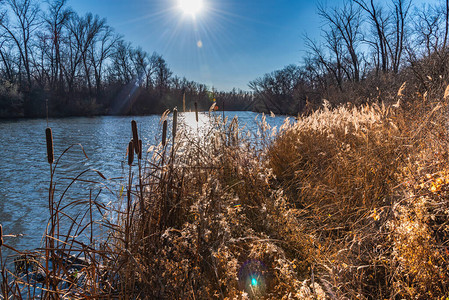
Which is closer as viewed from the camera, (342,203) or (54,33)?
(342,203)

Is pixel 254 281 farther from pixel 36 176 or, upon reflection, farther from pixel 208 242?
pixel 36 176

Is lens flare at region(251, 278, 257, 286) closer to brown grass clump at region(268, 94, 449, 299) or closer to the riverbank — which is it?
the riverbank

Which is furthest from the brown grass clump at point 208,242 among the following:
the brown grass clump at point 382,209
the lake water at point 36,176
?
the lake water at point 36,176

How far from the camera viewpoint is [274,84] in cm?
6100

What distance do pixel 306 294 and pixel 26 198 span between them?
566cm

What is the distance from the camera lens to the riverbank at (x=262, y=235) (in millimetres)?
1502

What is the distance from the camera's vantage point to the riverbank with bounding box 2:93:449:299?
4.93 feet

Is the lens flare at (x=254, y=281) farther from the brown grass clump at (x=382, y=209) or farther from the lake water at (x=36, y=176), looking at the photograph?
the lake water at (x=36, y=176)

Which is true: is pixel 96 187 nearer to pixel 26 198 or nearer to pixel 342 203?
pixel 26 198

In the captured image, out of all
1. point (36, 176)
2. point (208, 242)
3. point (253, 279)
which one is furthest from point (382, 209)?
point (36, 176)

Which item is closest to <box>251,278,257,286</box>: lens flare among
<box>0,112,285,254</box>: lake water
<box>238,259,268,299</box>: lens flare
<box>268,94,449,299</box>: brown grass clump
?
<box>238,259,268,299</box>: lens flare

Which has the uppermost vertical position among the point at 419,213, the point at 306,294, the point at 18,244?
the point at 419,213

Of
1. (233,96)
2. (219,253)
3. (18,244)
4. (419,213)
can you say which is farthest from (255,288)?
(233,96)

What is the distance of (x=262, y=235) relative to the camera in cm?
196
